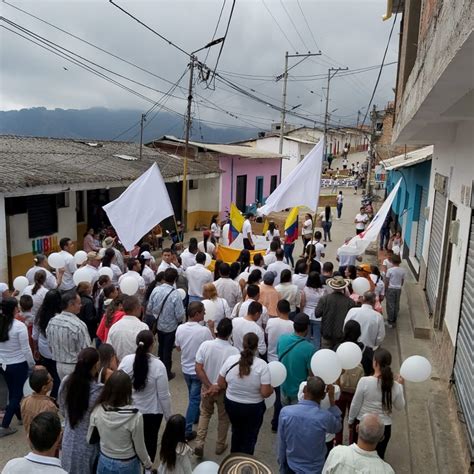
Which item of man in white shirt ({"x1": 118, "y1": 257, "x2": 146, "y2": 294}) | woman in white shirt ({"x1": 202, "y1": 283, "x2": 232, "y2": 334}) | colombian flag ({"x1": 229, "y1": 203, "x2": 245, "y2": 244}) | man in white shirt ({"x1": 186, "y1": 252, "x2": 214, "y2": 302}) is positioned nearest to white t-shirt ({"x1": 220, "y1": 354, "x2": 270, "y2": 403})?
woman in white shirt ({"x1": 202, "y1": 283, "x2": 232, "y2": 334})

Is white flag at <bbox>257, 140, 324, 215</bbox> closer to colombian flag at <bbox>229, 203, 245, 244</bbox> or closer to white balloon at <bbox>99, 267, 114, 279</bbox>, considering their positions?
white balloon at <bbox>99, 267, 114, 279</bbox>

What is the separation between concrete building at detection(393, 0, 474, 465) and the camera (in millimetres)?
3277

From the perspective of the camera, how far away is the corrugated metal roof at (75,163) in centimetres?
1061

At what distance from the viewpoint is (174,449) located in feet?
10.2

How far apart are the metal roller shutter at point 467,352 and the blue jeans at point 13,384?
4497 mm

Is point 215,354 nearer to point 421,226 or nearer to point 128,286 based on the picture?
point 128,286

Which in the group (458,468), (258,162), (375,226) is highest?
(258,162)

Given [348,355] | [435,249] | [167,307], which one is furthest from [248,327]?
[435,249]

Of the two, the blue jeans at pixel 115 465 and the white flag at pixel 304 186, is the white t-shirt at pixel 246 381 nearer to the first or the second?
the blue jeans at pixel 115 465

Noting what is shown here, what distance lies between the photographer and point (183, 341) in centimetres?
489

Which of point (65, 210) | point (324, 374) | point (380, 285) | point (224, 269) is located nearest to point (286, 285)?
point (224, 269)

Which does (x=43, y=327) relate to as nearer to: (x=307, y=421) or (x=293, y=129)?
(x=307, y=421)

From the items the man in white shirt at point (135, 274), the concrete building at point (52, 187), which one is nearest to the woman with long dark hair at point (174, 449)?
the man in white shirt at point (135, 274)

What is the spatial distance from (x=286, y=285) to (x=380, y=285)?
1996 mm
